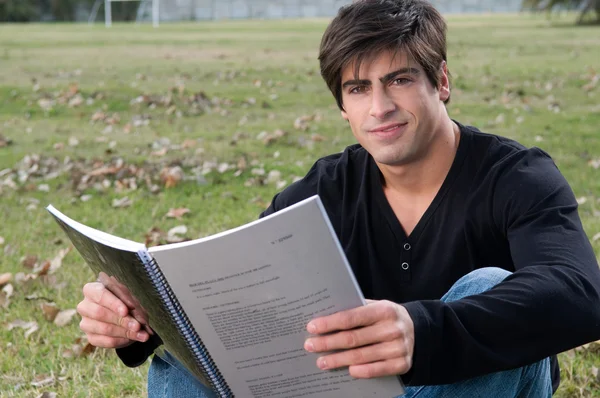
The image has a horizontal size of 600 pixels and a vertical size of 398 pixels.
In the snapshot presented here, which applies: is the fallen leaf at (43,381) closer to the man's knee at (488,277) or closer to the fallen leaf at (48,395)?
the fallen leaf at (48,395)

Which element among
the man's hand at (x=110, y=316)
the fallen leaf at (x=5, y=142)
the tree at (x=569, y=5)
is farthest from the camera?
the tree at (x=569, y=5)

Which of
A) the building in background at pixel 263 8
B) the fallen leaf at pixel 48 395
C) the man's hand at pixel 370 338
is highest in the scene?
the man's hand at pixel 370 338

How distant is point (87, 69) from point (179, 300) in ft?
37.4

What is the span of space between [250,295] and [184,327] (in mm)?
180

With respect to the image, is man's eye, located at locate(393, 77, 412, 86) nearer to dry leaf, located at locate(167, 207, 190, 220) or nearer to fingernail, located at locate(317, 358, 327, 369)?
fingernail, located at locate(317, 358, 327, 369)

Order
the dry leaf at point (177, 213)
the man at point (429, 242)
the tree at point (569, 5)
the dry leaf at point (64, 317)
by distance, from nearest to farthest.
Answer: the man at point (429, 242), the dry leaf at point (64, 317), the dry leaf at point (177, 213), the tree at point (569, 5)

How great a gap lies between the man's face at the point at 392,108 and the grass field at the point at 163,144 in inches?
43.3

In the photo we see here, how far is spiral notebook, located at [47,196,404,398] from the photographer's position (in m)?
1.59

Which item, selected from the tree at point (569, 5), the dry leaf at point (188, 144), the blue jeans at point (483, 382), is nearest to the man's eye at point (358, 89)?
the blue jeans at point (483, 382)

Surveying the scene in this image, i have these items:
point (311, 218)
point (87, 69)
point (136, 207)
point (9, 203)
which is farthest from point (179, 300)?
point (87, 69)

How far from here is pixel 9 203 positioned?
573cm

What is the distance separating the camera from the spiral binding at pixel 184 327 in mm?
1709

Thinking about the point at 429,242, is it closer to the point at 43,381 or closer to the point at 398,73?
the point at 398,73

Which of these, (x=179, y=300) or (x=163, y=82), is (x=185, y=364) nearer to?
(x=179, y=300)
